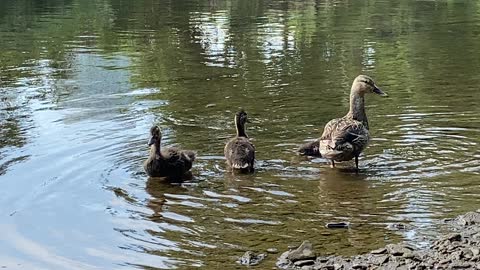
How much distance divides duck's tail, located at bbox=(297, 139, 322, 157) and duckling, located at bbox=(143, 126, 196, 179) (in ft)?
5.13

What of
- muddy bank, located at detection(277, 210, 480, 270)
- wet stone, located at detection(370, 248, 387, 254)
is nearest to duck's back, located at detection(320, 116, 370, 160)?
muddy bank, located at detection(277, 210, 480, 270)

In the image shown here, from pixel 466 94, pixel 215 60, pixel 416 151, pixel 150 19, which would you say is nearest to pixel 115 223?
pixel 416 151

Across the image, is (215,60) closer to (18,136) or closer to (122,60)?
(122,60)

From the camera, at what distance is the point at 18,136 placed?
12.8 meters

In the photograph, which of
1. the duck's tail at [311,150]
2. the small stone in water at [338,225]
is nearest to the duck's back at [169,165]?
the duck's tail at [311,150]

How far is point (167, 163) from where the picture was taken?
10453 millimetres

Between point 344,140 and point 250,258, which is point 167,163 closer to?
point 344,140

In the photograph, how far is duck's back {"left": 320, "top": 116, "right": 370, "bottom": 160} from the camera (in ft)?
34.7

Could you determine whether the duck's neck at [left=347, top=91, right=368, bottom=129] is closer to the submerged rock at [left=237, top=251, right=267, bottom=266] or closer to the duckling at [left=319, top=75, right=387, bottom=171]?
the duckling at [left=319, top=75, right=387, bottom=171]

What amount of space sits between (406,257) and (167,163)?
4405mm

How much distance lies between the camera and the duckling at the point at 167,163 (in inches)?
412

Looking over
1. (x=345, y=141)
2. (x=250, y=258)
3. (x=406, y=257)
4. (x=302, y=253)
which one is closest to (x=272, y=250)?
(x=250, y=258)

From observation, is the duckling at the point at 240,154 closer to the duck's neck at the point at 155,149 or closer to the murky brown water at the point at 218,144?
the murky brown water at the point at 218,144

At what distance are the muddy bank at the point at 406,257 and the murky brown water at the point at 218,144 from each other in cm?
32
